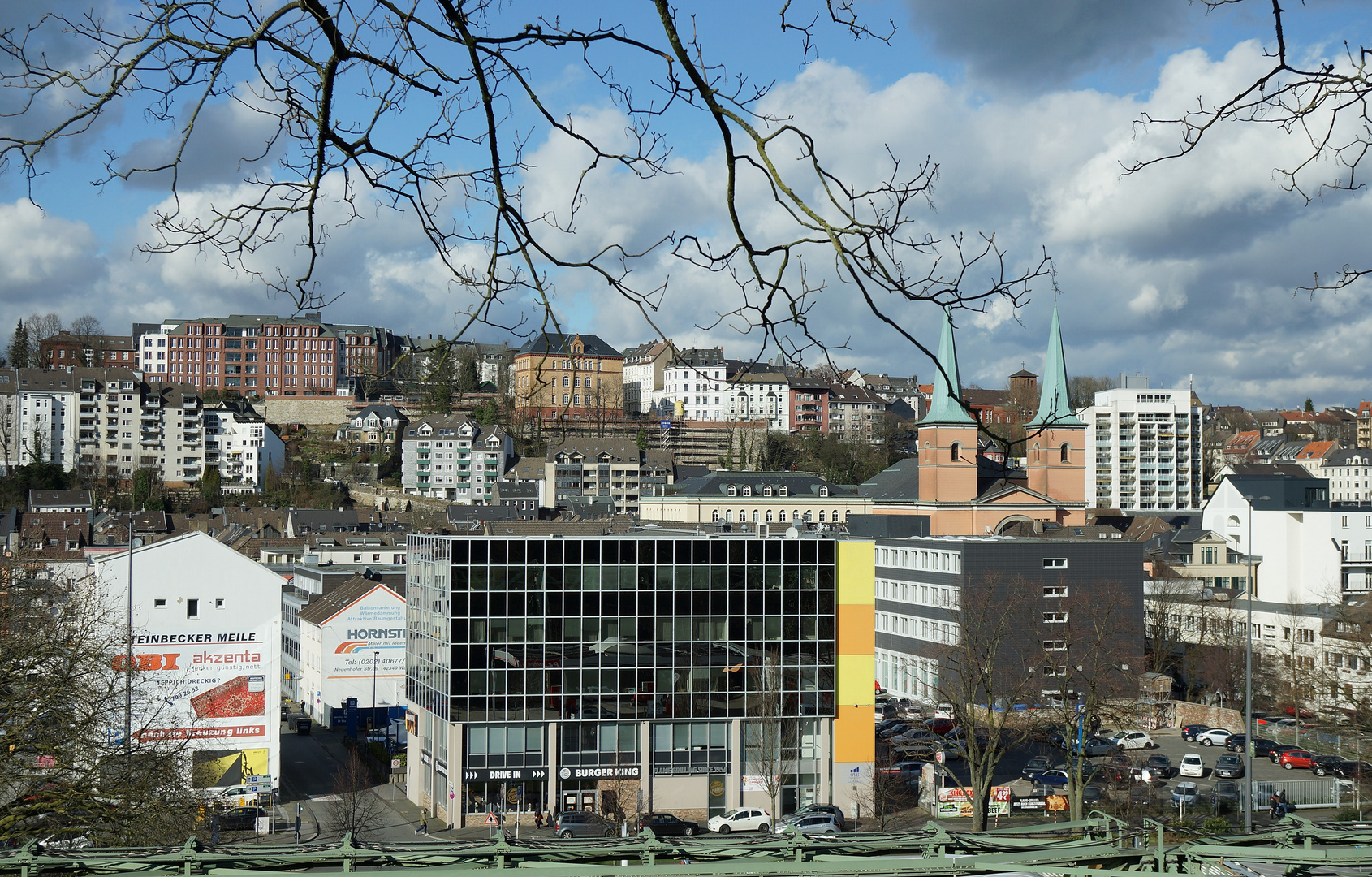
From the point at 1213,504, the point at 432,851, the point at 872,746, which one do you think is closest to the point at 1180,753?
the point at 872,746

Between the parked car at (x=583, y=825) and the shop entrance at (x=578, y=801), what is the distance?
0.71 metres

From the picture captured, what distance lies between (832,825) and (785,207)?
29.2 m

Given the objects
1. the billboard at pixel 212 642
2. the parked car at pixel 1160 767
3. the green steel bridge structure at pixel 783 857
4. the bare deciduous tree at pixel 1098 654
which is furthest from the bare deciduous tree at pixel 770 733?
the green steel bridge structure at pixel 783 857

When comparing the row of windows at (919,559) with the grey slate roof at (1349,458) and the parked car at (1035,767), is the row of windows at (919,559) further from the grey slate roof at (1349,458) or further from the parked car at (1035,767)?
the grey slate roof at (1349,458)

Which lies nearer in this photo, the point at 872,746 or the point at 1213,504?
the point at 872,746

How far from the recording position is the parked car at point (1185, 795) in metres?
31.2

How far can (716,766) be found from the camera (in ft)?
108

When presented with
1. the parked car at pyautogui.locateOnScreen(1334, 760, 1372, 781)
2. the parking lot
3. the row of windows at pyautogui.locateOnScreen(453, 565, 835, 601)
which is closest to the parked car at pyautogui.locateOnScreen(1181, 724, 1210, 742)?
the parking lot

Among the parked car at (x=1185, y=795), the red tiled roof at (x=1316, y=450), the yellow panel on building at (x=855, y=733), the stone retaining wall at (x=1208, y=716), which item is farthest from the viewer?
the red tiled roof at (x=1316, y=450)

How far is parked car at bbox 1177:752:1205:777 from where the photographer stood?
35469mm

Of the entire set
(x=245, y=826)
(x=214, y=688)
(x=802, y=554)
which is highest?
(x=802, y=554)

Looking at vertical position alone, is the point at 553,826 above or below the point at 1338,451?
below

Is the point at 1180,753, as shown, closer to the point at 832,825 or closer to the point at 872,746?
the point at 872,746

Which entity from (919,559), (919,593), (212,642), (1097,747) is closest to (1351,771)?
(1097,747)
